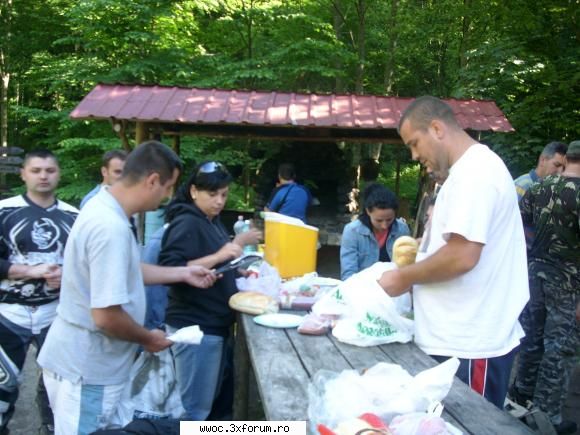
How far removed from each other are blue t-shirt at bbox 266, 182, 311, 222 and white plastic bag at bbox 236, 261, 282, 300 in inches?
169

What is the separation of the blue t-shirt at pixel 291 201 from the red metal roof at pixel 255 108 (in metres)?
0.91

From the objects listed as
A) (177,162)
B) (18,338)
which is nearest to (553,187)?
(177,162)

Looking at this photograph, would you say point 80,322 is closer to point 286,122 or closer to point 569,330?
point 569,330

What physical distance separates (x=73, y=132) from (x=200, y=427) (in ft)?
42.4

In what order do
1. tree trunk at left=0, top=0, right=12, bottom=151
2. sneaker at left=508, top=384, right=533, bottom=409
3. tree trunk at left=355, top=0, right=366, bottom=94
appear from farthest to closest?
tree trunk at left=0, top=0, right=12, bottom=151
tree trunk at left=355, top=0, right=366, bottom=94
sneaker at left=508, top=384, right=533, bottom=409

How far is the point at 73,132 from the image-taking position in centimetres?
1330

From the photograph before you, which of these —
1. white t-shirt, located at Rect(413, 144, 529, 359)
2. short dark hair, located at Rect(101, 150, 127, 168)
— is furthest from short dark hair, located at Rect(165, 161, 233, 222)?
short dark hair, located at Rect(101, 150, 127, 168)

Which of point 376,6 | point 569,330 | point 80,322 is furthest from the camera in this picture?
point 376,6

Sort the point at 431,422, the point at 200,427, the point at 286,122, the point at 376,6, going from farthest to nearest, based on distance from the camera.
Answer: the point at 376,6 → the point at 286,122 → the point at 200,427 → the point at 431,422

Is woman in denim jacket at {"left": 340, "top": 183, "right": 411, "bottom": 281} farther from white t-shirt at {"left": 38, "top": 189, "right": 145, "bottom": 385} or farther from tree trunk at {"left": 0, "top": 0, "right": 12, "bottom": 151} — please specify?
tree trunk at {"left": 0, "top": 0, "right": 12, "bottom": 151}

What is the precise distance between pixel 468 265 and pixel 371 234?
1.83 m

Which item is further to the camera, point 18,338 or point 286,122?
point 286,122

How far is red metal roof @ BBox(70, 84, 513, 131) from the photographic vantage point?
7160 millimetres

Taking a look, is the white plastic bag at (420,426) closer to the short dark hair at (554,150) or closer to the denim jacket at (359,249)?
the denim jacket at (359,249)
